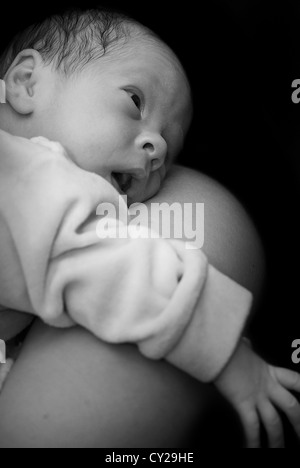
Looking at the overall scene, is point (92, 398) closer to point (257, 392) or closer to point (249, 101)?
point (257, 392)

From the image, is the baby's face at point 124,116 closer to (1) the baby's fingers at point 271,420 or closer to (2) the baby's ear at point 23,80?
(2) the baby's ear at point 23,80

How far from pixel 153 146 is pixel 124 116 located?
0.19 feet

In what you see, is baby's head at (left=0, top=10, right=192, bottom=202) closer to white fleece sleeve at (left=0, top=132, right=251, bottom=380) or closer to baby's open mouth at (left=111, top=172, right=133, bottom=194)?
baby's open mouth at (left=111, top=172, right=133, bottom=194)

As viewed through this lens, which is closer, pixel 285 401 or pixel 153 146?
pixel 285 401

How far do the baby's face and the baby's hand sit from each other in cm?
30

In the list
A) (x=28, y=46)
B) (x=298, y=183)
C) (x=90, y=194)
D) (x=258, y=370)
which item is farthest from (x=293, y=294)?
(x=28, y=46)

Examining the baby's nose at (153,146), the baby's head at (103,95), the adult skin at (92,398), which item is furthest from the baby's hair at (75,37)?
the adult skin at (92,398)

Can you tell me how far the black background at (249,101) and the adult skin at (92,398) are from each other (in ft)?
0.97

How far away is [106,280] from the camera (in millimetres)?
545

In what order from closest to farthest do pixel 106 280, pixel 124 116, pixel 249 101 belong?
pixel 106 280
pixel 124 116
pixel 249 101

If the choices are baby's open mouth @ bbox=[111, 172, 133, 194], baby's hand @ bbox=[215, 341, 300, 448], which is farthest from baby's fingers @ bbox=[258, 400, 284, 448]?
baby's open mouth @ bbox=[111, 172, 133, 194]

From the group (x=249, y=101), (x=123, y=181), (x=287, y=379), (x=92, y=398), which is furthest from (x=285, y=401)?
(x=249, y=101)

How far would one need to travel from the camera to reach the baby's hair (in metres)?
0.77

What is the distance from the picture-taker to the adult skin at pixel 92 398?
540 millimetres
